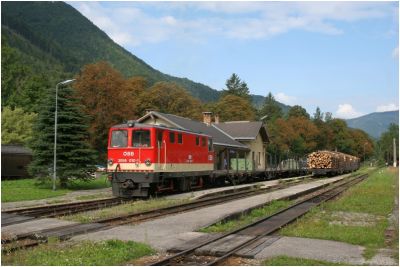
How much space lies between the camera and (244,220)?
15102 mm

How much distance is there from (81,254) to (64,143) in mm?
19640

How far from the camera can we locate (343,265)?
28.3 feet

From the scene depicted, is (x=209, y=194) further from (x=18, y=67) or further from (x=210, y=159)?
(x=18, y=67)

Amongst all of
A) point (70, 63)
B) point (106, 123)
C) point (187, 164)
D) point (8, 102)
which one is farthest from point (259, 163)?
point (70, 63)

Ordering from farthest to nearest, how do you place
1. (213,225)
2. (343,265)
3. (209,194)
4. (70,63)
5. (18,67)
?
A: (70,63) < (18,67) < (209,194) < (213,225) < (343,265)

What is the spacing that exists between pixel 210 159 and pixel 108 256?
2114cm

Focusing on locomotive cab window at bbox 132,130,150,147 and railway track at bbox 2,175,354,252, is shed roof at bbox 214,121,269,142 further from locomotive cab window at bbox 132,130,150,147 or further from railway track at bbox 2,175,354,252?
railway track at bbox 2,175,354,252

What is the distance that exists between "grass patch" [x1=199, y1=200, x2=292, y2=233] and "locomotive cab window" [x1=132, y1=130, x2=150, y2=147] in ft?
20.4

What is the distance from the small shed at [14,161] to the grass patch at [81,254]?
101 feet

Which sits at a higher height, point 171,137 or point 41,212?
point 171,137

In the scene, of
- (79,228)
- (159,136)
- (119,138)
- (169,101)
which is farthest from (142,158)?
(169,101)

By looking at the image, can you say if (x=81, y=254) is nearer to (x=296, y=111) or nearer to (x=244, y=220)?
(x=244, y=220)

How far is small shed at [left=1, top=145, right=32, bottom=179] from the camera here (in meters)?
38.6

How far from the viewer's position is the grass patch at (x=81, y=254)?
861cm
